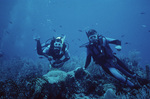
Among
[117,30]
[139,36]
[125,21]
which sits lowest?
[139,36]

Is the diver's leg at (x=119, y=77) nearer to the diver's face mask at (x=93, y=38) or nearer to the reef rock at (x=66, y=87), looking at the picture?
the reef rock at (x=66, y=87)

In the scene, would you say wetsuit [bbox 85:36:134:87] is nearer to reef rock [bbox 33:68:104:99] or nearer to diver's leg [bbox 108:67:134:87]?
diver's leg [bbox 108:67:134:87]

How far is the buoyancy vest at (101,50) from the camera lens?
14.9 ft

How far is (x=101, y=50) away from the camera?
15.0 feet

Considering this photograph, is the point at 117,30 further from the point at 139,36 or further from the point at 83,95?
the point at 83,95

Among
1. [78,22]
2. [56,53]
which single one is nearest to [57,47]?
[56,53]

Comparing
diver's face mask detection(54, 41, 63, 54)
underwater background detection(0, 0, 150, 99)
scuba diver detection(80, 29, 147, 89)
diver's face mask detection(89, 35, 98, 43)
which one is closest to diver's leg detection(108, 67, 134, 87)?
scuba diver detection(80, 29, 147, 89)

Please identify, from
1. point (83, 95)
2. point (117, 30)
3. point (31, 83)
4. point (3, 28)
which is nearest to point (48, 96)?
point (31, 83)

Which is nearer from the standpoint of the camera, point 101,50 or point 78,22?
point 101,50

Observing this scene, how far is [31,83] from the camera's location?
312 centimetres

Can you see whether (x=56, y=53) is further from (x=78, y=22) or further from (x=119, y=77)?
(x=78, y=22)

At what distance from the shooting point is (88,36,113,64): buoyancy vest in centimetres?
453

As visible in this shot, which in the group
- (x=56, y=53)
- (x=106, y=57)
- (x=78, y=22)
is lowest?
(x=106, y=57)

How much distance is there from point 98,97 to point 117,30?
134 metres
